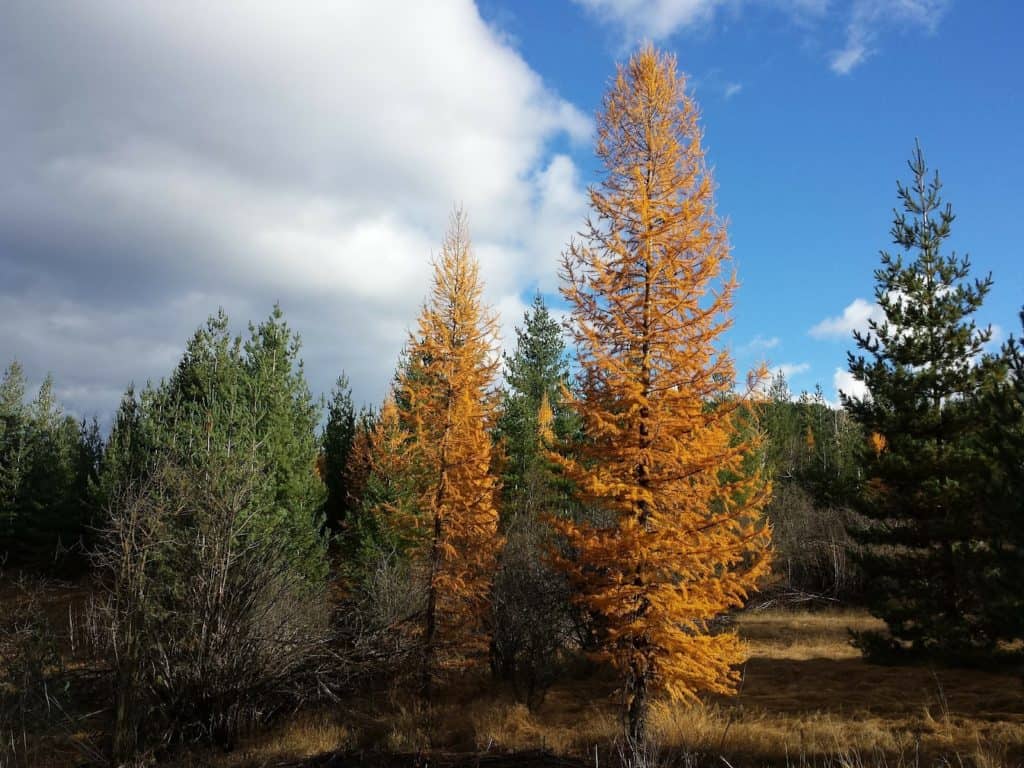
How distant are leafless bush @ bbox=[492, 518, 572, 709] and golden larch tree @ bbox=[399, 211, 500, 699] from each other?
80cm

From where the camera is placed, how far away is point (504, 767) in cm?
1062

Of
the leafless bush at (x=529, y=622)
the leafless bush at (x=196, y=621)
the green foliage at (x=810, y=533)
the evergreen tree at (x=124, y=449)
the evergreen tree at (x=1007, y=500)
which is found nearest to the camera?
the evergreen tree at (x=1007, y=500)

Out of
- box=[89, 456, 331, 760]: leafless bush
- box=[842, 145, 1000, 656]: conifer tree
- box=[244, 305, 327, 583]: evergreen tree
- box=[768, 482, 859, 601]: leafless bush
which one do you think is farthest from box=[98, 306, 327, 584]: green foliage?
box=[768, 482, 859, 601]: leafless bush

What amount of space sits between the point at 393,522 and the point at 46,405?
34.3m

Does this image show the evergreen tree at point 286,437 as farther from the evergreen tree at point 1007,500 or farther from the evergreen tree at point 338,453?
the evergreen tree at point 1007,500

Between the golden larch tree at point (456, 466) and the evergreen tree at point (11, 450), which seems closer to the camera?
the golden larch tree at point (456, 466)

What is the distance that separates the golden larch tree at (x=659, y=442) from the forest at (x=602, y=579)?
0.17ft

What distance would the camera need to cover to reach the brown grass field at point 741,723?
9.65 meters

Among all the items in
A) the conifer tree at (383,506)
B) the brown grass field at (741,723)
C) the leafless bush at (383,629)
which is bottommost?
the brown grass field at (741,723)

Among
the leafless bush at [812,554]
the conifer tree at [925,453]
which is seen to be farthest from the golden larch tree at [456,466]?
the leafless bush at [812,554]

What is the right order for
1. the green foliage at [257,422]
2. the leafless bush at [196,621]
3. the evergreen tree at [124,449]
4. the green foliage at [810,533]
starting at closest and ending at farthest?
the leafless bush at [196,621] < the green foliage at [257,422] < the evergreen tree at [124,449] < the green foliage at [810,533]

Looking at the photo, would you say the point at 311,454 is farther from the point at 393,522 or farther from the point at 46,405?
the point at 46,405

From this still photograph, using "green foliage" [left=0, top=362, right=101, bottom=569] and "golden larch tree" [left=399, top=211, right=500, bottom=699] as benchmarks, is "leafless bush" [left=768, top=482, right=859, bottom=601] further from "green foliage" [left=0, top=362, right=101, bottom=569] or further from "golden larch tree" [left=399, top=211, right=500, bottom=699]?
"green foliage" [left=0, top=362, right=101, bottom=569]

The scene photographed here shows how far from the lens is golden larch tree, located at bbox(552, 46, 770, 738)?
9859 millimetres
